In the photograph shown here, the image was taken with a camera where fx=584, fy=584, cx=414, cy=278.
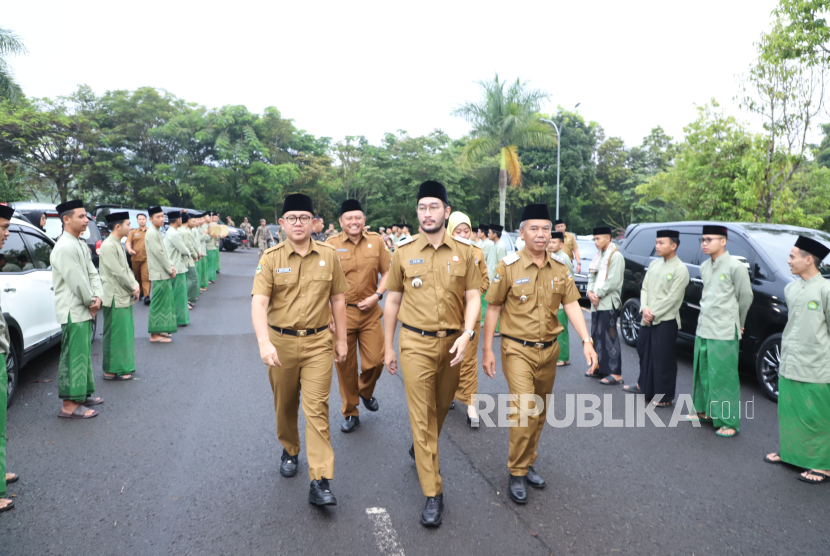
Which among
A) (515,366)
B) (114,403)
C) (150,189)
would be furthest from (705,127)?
(150,189)

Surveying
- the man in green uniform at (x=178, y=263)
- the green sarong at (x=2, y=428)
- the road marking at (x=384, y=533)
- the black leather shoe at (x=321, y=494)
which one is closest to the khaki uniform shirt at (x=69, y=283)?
the green sarong at (x=2, y=428)

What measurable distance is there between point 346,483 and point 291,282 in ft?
4.95

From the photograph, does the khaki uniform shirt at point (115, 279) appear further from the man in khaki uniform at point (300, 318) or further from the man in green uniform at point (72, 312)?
the man in khaki uniform at point (300, 318)

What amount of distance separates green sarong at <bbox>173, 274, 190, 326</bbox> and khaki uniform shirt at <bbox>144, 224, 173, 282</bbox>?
4.83 feet

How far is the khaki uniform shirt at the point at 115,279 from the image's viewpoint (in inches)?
260

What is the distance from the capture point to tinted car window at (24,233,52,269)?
22.1 ft

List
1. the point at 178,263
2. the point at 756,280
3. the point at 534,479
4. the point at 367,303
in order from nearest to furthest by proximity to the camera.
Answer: the point at 534,479, the point at 367,303, the point at 756,280, the point at 178,263

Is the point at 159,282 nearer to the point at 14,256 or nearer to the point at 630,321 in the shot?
the point at 14,256

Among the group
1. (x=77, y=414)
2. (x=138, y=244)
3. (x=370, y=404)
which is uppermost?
(x=138, y=244)

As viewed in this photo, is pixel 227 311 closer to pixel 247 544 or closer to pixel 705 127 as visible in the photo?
pixel 247 544

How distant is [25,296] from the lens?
620cm

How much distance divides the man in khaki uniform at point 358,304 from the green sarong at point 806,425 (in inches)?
133

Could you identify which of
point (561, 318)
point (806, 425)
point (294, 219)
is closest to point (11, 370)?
point (294, 219)

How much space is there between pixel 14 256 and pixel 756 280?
8348 millimetres
